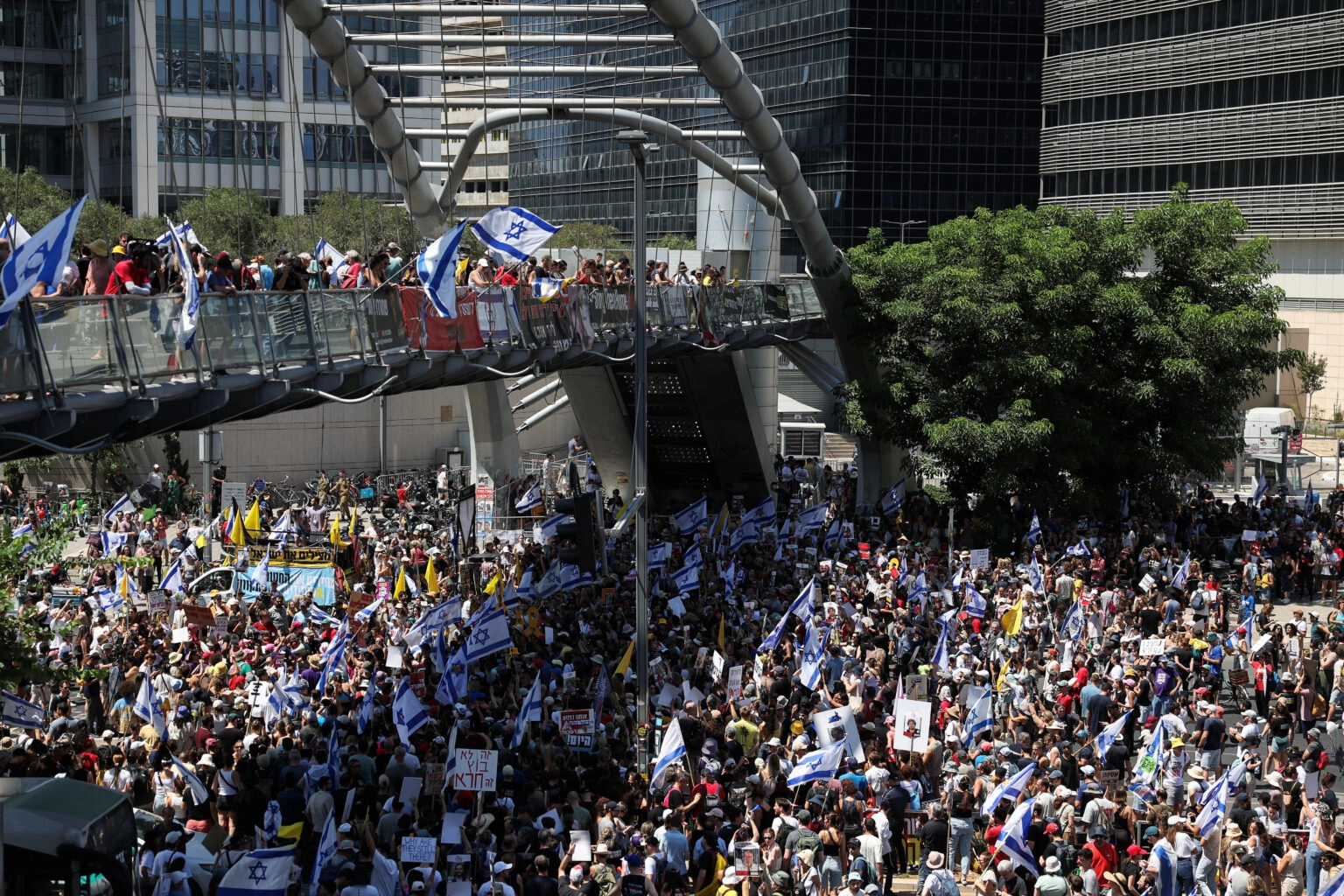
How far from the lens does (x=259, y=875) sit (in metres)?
14.2

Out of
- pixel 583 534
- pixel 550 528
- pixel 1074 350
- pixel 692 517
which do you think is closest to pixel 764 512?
pixel 692 517

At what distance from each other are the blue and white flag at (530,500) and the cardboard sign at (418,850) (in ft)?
69.1

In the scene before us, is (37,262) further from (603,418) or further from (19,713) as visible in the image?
(603,418)

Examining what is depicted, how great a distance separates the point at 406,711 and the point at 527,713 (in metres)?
1.34

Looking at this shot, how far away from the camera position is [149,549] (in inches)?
1326

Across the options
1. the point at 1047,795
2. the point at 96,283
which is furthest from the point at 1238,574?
the point at 96,283

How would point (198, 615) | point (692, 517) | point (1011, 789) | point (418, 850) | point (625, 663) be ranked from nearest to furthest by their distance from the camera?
point (418, 850) → point (1011, 789) → point (625, 663) → point (198, 615) → point (692, 517)

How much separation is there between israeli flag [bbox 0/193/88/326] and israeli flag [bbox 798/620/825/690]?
438 inches

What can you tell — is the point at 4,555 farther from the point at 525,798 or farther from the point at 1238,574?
the point at 1238,574

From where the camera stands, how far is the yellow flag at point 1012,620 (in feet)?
84.1

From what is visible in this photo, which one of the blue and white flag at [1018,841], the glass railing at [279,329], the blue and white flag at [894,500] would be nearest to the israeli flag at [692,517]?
the glass railing at [279,329]

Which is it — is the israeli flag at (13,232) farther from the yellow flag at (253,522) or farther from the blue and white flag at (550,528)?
the blue and white flag at (550,528)

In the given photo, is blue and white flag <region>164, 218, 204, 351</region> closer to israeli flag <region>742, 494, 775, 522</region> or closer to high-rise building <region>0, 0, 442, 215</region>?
israeli flag <region>742, 494, 775, 522</region>

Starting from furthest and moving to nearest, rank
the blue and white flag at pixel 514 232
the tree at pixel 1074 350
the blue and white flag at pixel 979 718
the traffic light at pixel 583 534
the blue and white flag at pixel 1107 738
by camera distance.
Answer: the tree at pixel 1074 350 → the traffic light at pixel 583 534 → the blue and white flag at pixel 514 232 → the blue and white flag at pixel 979 718 → the blue and white flag at pixel 1107 738
